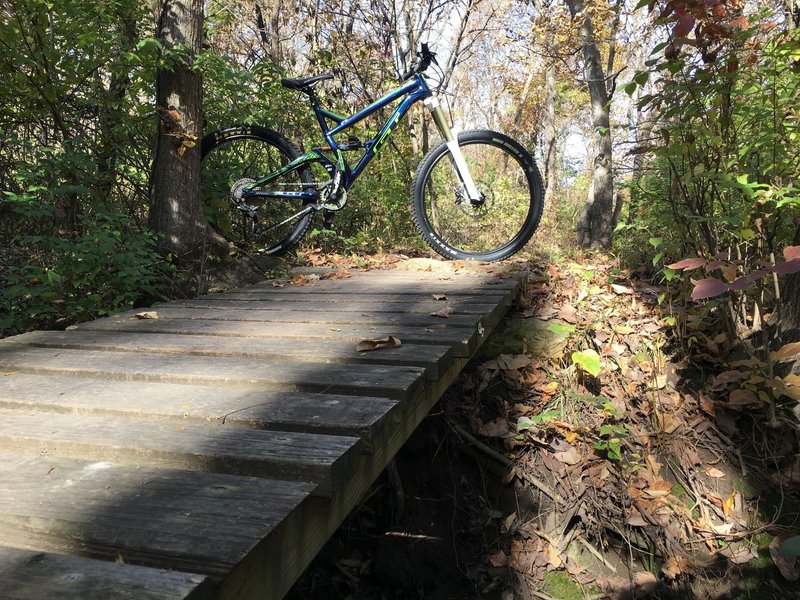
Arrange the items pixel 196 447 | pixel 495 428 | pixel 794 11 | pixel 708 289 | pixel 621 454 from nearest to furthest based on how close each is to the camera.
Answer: pixel 196 447, pixel 708 289, pixel 794 11, pixel 621 454, pixel 495 428

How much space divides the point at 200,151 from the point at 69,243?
4.24 feet

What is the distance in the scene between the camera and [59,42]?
3754 mm

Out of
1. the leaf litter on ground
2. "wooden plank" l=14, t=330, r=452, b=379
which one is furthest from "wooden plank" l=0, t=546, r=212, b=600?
the leaf litter on ground

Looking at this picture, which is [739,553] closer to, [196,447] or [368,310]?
[368,310]

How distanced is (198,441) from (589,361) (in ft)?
7.63

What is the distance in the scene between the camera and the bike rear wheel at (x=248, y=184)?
467 centimetres

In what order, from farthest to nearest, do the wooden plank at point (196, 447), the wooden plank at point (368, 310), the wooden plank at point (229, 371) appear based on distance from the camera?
1. the wooden plank at point (368, 310)
2. the wooden plank at point (229, 371)
3. the wooden plank at point (196, 447)

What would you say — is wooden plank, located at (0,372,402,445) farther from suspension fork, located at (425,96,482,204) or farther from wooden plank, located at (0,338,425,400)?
suspension fork, located at (425,96,482,204)

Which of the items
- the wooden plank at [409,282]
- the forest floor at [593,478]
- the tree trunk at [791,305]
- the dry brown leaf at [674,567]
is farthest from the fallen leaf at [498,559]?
the tree trunk at [791,305]

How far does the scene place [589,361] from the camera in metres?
3.03

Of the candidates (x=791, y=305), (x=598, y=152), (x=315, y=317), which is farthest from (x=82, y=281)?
(x=598, y=152)

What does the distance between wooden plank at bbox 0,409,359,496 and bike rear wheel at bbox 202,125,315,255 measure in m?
3.25

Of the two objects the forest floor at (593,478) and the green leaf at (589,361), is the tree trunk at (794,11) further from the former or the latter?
the green leaf at (589,361)

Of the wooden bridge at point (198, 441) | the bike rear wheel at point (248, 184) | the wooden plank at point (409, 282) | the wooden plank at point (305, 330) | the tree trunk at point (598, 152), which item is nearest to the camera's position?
the wooden bridge at point (198, 441)
